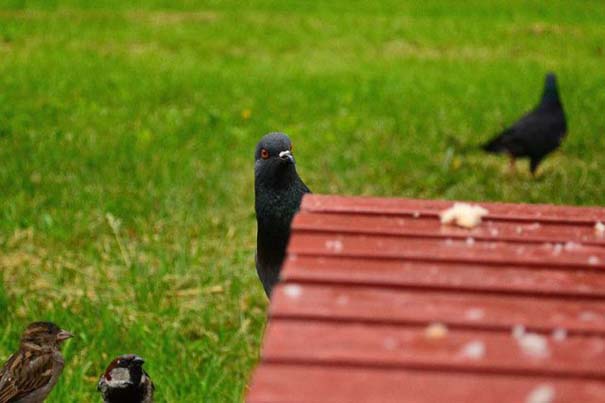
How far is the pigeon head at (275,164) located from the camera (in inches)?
169

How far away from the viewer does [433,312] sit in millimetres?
2143

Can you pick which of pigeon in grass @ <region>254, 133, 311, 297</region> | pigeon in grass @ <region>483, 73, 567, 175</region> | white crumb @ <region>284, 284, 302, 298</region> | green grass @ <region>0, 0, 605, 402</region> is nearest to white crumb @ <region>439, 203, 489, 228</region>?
white crumb @ <region>284, 284, 302, 298</region>

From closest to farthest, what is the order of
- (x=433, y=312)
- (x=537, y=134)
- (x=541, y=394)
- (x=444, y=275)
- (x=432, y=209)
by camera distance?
(x=541, y=394) < (x=433, y=312) < (x=444, y=275) < (x=432, y=209) < (x=537, y=134)

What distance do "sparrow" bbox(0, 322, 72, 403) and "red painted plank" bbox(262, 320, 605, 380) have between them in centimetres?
240

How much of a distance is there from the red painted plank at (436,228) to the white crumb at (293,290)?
44 cm

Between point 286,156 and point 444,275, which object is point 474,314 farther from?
point 286,156

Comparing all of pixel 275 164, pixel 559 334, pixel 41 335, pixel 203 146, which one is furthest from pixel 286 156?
pixel 203 146

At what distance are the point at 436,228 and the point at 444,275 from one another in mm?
418

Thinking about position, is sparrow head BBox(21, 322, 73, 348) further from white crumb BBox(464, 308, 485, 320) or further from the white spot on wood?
the white spot on wood

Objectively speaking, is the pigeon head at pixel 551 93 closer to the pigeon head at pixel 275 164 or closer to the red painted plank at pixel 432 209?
the pigeon head at pixel 275 164

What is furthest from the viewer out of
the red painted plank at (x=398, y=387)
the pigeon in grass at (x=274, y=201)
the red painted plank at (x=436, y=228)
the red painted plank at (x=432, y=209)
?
the pigeon in grass at (x=274, y=201)

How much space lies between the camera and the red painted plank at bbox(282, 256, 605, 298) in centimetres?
229

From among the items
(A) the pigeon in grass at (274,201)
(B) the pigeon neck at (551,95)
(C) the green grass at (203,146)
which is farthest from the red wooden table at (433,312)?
(B) the pigeon neck at (551,95)

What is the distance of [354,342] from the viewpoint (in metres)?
1.99
